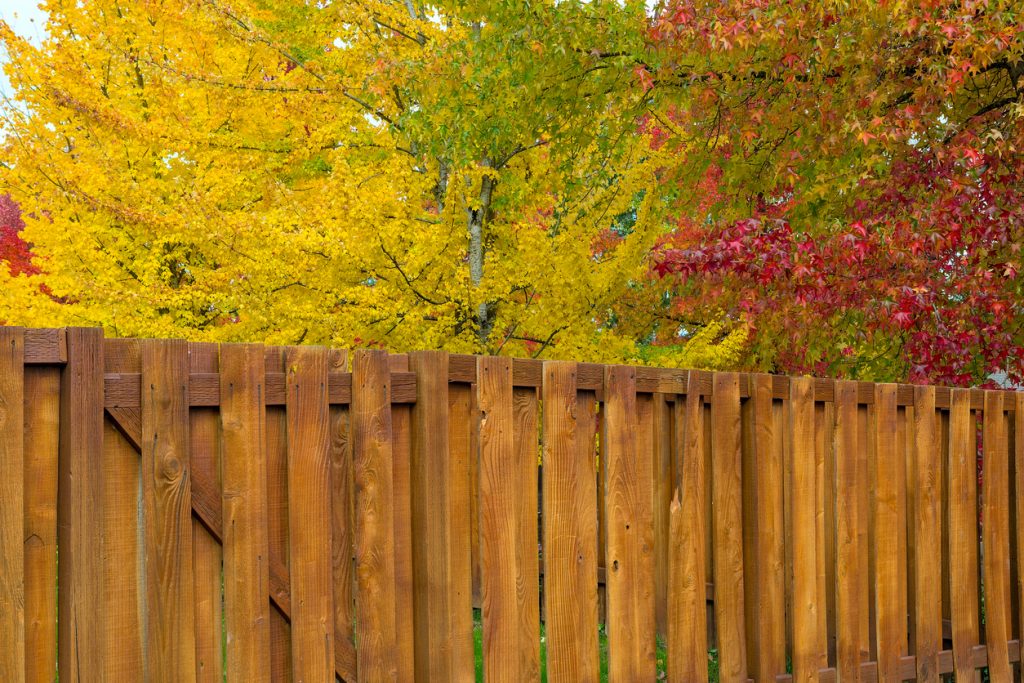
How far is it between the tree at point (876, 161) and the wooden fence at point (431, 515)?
217 cm

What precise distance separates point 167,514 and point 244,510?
223 mm

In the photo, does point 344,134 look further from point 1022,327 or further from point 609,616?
point 609,616

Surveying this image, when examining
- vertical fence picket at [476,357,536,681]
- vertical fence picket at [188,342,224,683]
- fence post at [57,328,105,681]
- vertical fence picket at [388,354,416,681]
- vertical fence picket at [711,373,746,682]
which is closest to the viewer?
fence post at [57,328,105,681]

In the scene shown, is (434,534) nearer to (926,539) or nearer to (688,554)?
(688,554)

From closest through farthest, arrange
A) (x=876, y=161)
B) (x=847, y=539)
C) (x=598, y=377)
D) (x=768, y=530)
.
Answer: (x=598, y=377) → (x=768, y=530) → (x=847, y=539) → (x=876, y=161)

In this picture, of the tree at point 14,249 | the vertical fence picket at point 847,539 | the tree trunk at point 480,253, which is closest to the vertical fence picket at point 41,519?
the vertical fence picket at point 847,539

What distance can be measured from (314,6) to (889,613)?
8.18 m

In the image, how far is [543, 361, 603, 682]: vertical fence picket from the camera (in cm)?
364

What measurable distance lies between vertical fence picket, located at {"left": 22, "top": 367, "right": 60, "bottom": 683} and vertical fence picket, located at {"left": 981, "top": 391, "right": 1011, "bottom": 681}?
4.93 meters

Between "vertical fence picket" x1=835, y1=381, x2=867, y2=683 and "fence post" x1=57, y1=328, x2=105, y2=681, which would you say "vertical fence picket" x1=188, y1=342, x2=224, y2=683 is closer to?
"fence post" x1=57, y1=328, x2=105, y2=681

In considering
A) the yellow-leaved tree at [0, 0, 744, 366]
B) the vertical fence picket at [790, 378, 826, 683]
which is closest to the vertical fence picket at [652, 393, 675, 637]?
the vertical fence picket at [790, 378, 826, 683]

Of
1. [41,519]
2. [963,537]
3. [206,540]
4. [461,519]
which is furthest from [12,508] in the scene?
[963,537]

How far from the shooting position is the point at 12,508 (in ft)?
8.22

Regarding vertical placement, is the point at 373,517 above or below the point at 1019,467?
above
